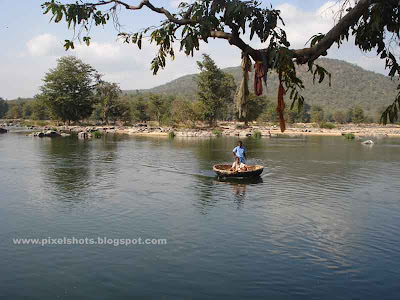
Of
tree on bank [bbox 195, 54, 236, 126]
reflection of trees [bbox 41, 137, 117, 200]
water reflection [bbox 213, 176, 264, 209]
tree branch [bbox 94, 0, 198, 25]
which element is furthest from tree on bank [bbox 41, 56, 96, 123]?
tree branch [bbox 94, 0, 198, 25]

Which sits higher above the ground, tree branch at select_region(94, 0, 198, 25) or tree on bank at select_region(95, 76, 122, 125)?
tree on bank at select_region(95, 76, 122, 125)

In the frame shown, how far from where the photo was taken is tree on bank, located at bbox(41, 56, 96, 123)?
9906 centimetres

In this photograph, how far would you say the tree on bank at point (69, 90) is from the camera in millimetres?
99062

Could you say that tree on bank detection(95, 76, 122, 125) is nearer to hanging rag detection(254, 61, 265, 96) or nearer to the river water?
the river water

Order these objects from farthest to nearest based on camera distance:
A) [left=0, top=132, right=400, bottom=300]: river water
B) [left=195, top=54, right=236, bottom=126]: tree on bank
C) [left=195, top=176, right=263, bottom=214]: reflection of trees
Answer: [left=195, top=54, right=236, bottom=126]: tree on bank → [left=195, top=176, right=263, bottom=214]: reflection of trees → [left=0, top=132, right=400, bottom=300]: river water

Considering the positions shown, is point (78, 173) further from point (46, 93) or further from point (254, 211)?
point (46, 93)

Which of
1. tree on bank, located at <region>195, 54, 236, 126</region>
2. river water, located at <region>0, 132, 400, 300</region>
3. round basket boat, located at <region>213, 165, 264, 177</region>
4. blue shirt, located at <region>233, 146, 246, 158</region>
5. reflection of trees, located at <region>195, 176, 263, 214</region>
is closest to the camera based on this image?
river water, located at <region>0, 132, 400, 300</region>

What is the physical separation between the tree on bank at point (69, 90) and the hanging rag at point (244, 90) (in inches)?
3812

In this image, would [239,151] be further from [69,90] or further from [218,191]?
[69,90]

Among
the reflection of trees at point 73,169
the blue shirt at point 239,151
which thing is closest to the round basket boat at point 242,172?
the blue shirt at point 239,151

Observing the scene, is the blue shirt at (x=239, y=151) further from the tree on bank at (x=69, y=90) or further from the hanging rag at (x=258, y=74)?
the tree on bank at (x=69, y=90)

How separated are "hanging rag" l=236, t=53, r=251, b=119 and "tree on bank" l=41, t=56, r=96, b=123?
96.8m

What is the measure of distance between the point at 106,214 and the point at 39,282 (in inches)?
276

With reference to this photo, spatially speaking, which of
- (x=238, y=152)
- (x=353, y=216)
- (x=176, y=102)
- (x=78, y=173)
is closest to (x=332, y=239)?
(x=353, y=216)
